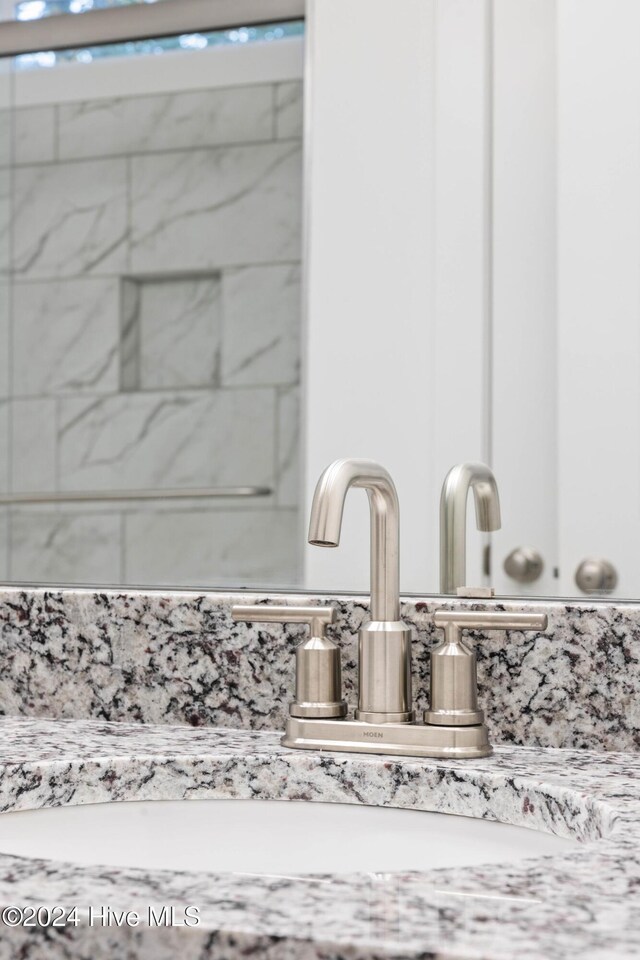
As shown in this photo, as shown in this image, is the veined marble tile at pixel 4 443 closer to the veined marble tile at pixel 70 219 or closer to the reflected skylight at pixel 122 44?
the veined marble tile at pixel 70 219

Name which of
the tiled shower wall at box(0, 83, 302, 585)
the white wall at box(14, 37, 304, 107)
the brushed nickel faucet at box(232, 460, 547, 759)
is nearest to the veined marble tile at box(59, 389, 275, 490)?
the tiled shower wall at box(0, 83, 302, 585)

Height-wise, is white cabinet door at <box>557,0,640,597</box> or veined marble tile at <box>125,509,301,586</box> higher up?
white cabinet door at <box>557,0,640,597</box>

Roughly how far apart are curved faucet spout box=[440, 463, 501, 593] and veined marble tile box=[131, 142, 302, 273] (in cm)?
31

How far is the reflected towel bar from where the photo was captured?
3.81ft

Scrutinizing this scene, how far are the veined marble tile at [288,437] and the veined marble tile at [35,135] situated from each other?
413mm

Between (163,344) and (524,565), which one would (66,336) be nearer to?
(163,344)

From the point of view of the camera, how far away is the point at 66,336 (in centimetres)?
124

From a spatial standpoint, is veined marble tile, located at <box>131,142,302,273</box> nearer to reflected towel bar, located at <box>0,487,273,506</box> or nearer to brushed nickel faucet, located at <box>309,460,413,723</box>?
reflected towel bar, located at <box>0,487,273,506</box>

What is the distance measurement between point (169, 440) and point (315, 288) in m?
0.23

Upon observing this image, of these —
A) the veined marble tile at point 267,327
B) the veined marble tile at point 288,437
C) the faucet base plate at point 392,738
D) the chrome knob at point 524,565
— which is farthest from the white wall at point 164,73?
the faucet base plate at point 392,738

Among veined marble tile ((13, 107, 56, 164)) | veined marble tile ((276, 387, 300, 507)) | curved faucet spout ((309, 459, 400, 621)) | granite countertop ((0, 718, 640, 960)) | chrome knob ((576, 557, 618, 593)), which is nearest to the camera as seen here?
granite countertop ((0, 718, 640, 960))

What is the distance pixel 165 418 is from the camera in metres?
1.20

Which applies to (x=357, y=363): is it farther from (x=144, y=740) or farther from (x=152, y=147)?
(x=144, y=740)

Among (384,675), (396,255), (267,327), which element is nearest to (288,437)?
(267,327)
